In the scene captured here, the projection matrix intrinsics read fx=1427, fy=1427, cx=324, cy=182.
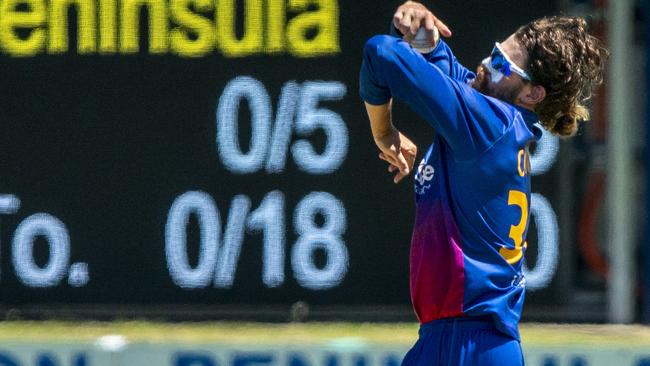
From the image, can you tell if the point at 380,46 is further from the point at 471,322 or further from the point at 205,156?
the point at 205,156

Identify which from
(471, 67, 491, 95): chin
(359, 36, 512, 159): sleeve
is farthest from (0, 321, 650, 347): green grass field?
(359, 36, 512, 159): sleeve

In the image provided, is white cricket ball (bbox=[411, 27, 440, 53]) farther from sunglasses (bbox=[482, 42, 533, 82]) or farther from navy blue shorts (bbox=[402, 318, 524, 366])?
navy blue shorts (bbox=[402, 318, 524, 366])

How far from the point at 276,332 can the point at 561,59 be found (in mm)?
3043

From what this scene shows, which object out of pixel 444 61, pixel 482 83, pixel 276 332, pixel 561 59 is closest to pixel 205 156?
pixel 276 332

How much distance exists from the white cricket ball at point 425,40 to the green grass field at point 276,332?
2568mm

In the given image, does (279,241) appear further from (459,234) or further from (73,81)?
(459,234)

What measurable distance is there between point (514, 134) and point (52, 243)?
11.0 feet

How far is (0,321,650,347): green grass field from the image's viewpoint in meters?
5.62

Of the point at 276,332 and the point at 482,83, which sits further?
Result: the point at 276,332

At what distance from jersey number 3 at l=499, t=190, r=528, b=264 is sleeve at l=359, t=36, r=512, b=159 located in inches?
7.1

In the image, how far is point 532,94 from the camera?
306cm

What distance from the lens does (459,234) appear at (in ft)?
9.98

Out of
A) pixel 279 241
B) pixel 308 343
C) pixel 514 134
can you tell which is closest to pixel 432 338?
pixel 514 134

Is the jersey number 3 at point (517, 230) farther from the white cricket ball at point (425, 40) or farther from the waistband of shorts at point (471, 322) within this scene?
the white cricket ball at point (425, 40)
